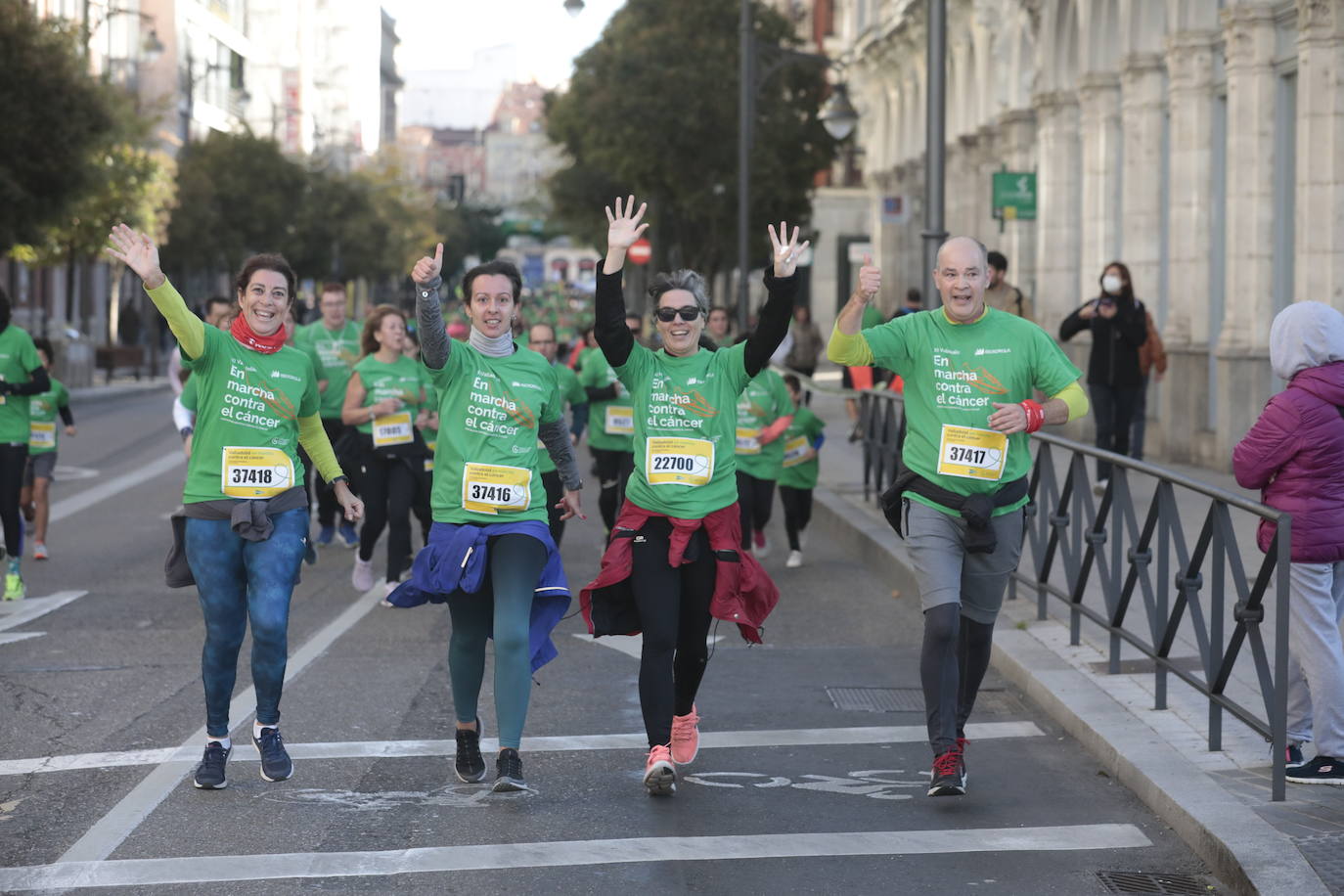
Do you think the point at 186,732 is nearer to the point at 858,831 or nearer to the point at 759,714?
the point at 759,714

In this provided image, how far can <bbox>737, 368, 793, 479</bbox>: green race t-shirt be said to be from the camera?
1295cm

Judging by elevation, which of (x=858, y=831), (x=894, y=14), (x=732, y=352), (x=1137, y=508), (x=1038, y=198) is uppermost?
(x=894, y=14)

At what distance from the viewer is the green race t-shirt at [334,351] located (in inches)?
562

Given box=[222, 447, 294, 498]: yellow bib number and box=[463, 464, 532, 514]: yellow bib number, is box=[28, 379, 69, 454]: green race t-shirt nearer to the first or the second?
box=[222, 447, 294, 498]: yellow bib number

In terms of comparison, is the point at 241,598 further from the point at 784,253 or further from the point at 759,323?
the point at 784,253

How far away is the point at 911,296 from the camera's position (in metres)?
24.9

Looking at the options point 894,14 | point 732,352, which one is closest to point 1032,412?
point 732,352

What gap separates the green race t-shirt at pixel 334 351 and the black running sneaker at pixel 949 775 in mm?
8165

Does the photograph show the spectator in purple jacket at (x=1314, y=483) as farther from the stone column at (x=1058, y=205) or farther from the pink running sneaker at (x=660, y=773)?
the stone column at (x=1058, y=205)

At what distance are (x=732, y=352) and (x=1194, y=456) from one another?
1316cm

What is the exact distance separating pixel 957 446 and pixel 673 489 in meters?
0.96

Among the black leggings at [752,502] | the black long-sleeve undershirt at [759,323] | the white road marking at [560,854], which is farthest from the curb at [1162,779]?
the black leggings at [752,502]

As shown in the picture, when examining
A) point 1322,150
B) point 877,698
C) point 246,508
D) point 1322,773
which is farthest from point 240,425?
point 1322,150

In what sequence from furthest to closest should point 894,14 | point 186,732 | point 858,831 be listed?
point 894,14
point 186,732
point 858,831
